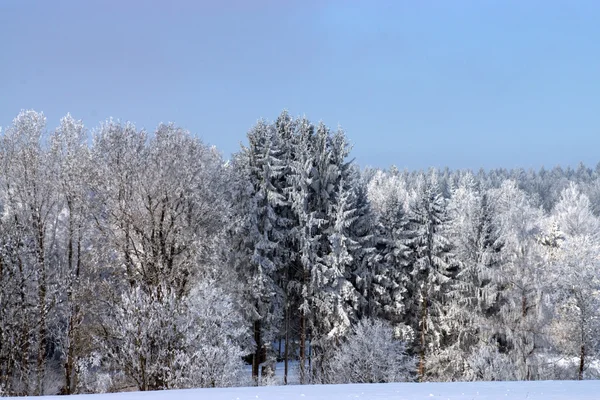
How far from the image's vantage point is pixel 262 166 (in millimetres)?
30172

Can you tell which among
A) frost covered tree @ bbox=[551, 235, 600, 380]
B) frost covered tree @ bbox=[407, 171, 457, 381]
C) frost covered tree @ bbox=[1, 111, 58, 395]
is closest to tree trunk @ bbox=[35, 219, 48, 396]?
frost covered tree @ bbox=[1, 111, 58, 395]

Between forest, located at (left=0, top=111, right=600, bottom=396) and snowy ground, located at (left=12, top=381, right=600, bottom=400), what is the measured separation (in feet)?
17.4

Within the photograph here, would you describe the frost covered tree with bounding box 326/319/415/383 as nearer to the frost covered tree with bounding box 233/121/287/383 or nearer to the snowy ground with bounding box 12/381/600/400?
the frost covered tree with bounding box 233/121/287/383

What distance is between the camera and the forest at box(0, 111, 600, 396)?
17375 millimetres

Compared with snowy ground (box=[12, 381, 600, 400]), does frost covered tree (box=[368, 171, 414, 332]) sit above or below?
above

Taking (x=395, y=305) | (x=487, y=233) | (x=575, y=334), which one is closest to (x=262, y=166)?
(x=395, y=305)

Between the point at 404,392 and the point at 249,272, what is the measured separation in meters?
18.6

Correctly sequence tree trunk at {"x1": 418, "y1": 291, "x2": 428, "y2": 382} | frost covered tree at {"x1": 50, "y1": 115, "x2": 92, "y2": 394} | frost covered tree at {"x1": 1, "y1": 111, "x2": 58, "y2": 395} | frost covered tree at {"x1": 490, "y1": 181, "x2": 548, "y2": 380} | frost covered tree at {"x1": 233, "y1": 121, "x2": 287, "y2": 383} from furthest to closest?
tree trunk at {"x1": 418, "y1": 291, "x2": 428, "y2": 382}
frost covered tree at {"x1": 233, "y1": 121, "x2": 287, "y2": 383}
frost covered tree at {"x1": 490, "y1": 181, "x2": 548, "y2": 380}
frost covered tree at {"x1": 50, "y1": 115, "x2": 92, "y2": 394}
frost covered tree at {"x1": 1, "y1": 111, "x2": 58, "y2": 395}

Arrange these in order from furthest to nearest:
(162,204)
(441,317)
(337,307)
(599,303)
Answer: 1. (441,317)
2. (337,307)
3. (599,303)
4. (162,204)

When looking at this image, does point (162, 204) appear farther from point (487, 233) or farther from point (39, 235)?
point (487, 233)

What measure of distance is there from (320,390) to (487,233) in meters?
22.8

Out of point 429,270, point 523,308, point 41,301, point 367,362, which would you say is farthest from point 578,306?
point 41,301

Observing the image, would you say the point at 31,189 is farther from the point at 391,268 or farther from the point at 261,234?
the point at 391,268

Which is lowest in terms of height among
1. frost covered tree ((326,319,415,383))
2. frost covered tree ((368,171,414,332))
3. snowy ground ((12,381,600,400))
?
frost covered tree ((326,319,415,383))
